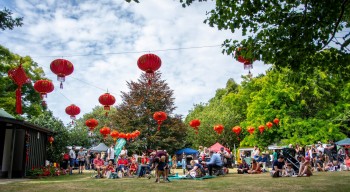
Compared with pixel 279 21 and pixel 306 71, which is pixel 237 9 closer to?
pixel 279 21

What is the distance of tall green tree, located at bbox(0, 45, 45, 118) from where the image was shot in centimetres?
2586

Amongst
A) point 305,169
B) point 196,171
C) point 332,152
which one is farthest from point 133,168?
point 332,152

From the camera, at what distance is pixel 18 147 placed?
51.7 ft

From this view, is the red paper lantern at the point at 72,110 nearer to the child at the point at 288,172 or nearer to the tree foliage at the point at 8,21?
the tree foliage at the point at 8,21

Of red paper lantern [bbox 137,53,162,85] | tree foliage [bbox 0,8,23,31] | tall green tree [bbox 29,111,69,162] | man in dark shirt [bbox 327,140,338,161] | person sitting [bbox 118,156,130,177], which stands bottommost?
person sitting [bbox 118,156,130,177]

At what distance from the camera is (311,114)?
29.8m

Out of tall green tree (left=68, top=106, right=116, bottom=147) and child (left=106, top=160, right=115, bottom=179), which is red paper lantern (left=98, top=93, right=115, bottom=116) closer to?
child (left=106, top=160, right=115, bottom=179)

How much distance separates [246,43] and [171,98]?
2862 cm

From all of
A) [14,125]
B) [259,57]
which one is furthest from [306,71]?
[14,125]

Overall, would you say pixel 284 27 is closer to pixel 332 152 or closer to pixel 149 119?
pixel 332 152

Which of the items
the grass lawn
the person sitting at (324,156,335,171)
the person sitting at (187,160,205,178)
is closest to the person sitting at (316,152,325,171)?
the person sitting at (324,156,335,171)

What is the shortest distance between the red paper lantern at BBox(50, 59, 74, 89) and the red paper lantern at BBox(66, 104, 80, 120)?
5.91 m

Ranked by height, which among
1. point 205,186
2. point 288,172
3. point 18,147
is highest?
point 18,147

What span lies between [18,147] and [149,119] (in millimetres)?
20558
